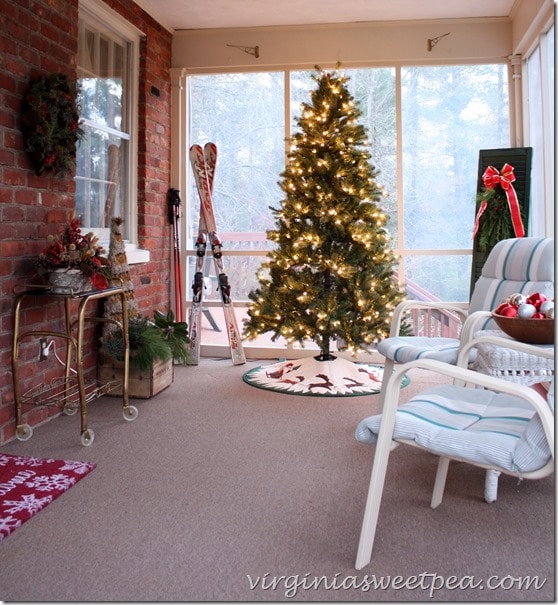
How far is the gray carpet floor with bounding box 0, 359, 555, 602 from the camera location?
159 centimetres

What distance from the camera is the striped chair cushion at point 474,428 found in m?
1.41

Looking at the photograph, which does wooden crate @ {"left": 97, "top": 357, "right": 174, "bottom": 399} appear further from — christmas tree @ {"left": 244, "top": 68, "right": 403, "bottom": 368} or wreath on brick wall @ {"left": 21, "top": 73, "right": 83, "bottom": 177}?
wreath on brick wall @ {"left": 21, "top": 73, "right": 83, "bottom": 177}

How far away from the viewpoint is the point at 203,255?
462 centimetres

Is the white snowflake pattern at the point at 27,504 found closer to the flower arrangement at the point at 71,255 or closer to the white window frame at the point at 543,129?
the flower arrangement at the point at 71,255

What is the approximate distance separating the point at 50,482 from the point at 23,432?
0.59m

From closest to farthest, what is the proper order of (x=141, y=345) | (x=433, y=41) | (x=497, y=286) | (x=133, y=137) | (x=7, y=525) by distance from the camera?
(x=7, y=525) < (x=497, y=286) < (x=141, y=345) < (x=133, y=137) < (x=433, y=41)

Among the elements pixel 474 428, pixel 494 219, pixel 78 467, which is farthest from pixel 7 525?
pixel 494 219

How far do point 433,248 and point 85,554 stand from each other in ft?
11.7

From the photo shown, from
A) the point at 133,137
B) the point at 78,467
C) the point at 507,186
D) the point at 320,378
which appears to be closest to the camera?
the point at 78,467

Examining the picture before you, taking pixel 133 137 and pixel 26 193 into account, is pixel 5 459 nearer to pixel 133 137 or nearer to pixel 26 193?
pixel 26 193

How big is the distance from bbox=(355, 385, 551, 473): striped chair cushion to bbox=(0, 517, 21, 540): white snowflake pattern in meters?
1.16

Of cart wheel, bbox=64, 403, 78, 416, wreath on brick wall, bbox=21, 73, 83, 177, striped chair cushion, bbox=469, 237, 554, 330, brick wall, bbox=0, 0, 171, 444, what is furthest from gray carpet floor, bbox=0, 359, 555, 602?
wreath on brick wall, bbox=21, 73, 83, 177

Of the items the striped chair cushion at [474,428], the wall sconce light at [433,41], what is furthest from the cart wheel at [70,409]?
the wall sconce light at [433,41]

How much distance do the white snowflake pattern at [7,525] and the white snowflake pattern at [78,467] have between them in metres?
0.41
